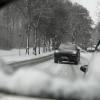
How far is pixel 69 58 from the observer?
223 cm

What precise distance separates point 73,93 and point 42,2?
0.56 m

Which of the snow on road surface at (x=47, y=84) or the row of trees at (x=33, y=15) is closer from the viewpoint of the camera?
the snow on road surface at (x=47, y=84)

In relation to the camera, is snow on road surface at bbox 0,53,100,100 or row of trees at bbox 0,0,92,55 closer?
snow on road surface at bbox 0,53,100,100

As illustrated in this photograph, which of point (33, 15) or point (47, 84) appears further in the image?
point (33, 15)

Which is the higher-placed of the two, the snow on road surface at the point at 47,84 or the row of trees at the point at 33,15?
the row of trees at the point at 33,15

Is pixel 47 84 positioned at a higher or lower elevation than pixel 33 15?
lower

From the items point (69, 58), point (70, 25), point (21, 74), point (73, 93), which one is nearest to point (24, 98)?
point (21, 74)

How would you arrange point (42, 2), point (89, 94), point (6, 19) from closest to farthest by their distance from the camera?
1. point (89, 94)
2. point (6, 19)
3. point (42, 2)

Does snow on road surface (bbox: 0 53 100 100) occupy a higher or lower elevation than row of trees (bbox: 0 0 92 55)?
lower

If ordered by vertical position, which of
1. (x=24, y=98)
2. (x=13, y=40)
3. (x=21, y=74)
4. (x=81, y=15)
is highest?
(x=81, y=15)

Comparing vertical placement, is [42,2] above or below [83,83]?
above

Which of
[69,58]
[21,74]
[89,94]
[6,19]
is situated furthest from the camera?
[69,58]

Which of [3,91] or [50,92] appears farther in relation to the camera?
[3,91]

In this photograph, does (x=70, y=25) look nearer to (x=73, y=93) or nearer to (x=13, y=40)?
(x=13, y=40)
